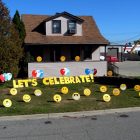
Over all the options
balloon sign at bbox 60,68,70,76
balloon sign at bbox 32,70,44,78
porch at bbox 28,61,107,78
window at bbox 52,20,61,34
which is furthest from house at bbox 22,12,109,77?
balloon sign at bbox 32,70,44,78

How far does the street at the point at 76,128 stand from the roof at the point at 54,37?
65.4 ft

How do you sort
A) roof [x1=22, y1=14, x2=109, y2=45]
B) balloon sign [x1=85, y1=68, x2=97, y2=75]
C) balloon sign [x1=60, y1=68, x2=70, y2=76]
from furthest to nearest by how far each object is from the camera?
roof [x1=22, y1=14, x2=109, y2=45] → balloon sign [x1=85, y1=68, x2=97, y2=75] → balloon sign [x1=60, y1=68, x2=70, y2=76]

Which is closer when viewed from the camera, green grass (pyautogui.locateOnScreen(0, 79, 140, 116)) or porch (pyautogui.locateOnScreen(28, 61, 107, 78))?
green grass (pyautogui.locateOnScreen(0, 79, 140, 116))

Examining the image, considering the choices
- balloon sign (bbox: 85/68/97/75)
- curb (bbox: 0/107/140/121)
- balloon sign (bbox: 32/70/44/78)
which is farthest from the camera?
balloon sign (bbox: 85/68/97/75)

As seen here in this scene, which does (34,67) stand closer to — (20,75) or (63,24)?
(20,75)

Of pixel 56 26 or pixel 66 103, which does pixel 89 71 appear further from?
pixel 66 103

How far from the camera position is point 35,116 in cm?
1066

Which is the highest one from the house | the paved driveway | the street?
the house

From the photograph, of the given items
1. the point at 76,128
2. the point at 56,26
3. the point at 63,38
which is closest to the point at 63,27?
the point at 56,26

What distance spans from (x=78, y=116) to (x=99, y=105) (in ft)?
5.61

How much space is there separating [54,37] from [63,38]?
2.44 ft

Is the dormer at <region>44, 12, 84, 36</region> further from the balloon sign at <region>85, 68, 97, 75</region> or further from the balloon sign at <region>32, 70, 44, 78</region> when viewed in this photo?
the balloon sign at <region>32, 70, 44, 78</region>

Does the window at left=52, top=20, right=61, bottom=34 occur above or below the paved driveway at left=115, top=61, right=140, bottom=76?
above

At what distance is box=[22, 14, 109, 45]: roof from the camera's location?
30.6 metres
